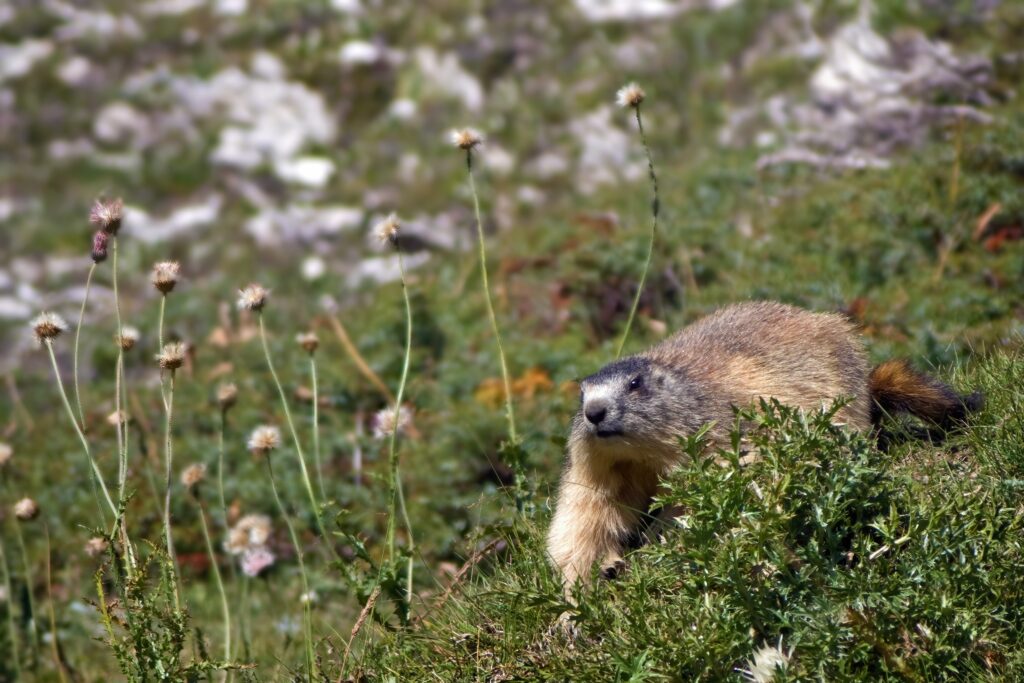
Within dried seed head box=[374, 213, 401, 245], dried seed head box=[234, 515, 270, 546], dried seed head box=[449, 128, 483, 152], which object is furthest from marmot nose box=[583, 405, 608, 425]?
dried seed head box=[234, 515, 270, 546]

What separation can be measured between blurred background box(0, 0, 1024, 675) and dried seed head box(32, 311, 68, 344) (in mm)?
844

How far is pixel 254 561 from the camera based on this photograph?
5.79m

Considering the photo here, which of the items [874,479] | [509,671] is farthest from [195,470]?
[874,479]

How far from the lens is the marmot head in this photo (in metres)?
4.75

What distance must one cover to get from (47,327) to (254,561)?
6.01ft

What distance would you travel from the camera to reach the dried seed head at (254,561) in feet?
18.4

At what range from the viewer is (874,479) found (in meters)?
3.93

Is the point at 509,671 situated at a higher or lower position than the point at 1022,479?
lower

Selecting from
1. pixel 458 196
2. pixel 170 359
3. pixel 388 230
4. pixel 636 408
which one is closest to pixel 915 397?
pixel 636 408

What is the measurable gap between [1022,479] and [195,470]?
3167 mm

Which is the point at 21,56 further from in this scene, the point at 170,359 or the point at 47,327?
the point at 170,359

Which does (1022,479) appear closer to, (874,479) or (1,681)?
(874,479)

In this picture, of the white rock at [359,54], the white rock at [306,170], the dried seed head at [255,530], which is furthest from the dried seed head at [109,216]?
the white rock at [359,54]

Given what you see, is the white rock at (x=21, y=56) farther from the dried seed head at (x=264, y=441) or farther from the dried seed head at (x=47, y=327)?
the dried seed head at (x=264, y=441)
